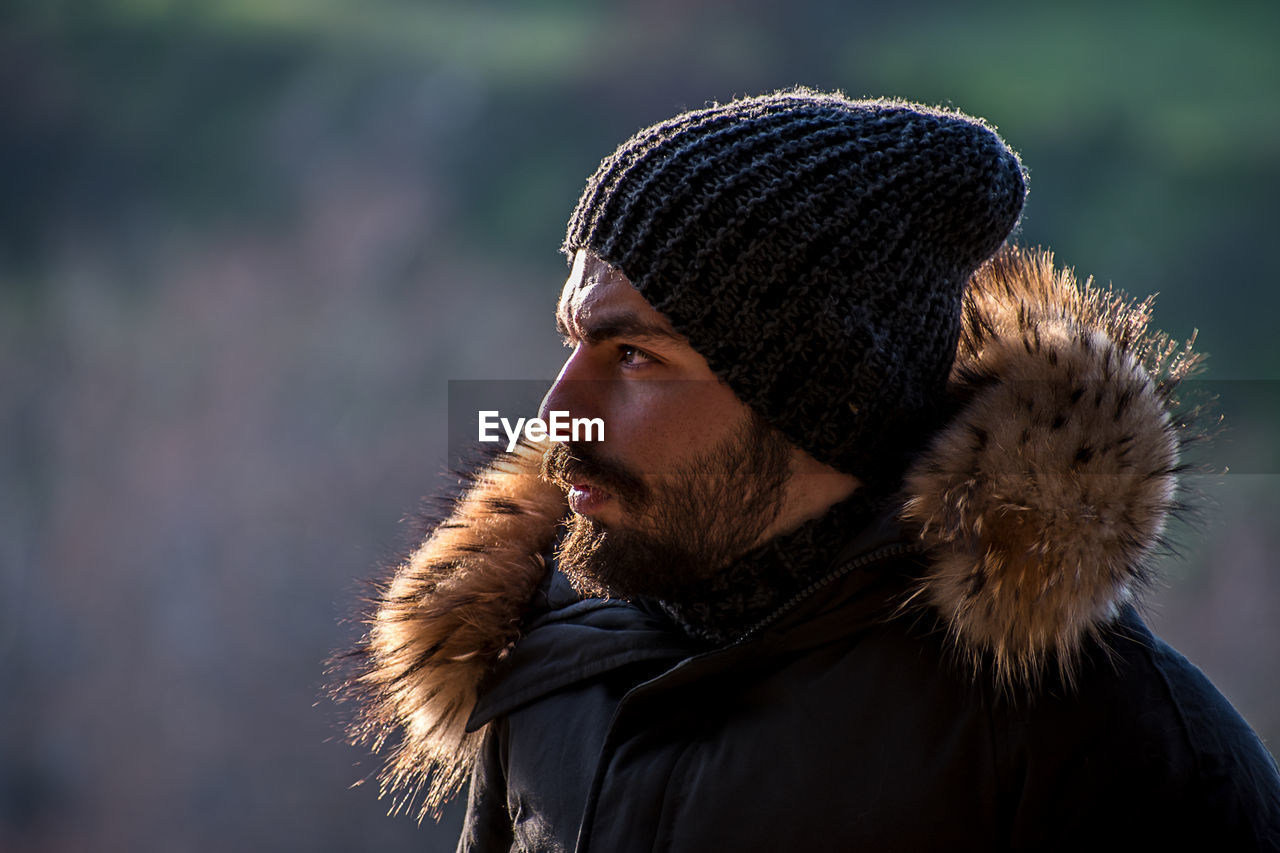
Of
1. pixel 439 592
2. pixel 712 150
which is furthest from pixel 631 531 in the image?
pixel 712 150

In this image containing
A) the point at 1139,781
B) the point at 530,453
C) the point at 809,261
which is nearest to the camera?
the point at 1139,781

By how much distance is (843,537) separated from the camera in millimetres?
1010

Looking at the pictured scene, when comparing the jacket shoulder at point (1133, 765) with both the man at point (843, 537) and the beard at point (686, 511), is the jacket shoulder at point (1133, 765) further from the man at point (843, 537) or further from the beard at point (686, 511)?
the beard at point (686, 511)

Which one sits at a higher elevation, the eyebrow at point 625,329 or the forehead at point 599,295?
the forehead at point 599,295

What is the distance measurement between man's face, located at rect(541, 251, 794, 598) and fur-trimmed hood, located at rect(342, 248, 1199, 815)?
6.7 inches

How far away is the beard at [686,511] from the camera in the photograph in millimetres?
993

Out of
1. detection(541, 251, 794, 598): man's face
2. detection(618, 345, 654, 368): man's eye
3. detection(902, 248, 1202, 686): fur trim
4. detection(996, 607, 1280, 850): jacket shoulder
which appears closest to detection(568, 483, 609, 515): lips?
detection(541, 251, 794, 598): man's face

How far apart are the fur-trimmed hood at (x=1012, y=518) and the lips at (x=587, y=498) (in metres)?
0.20

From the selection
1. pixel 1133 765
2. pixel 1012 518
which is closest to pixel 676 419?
pixel 1012 518

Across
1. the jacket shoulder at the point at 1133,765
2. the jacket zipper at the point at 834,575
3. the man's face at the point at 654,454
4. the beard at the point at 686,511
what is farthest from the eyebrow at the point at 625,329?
the jacket shoulder at the point at 1133,765

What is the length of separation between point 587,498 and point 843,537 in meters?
0.28

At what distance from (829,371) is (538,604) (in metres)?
0.49

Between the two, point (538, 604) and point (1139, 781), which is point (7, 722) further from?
point (1139, 781)

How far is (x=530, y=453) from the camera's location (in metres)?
1.28
